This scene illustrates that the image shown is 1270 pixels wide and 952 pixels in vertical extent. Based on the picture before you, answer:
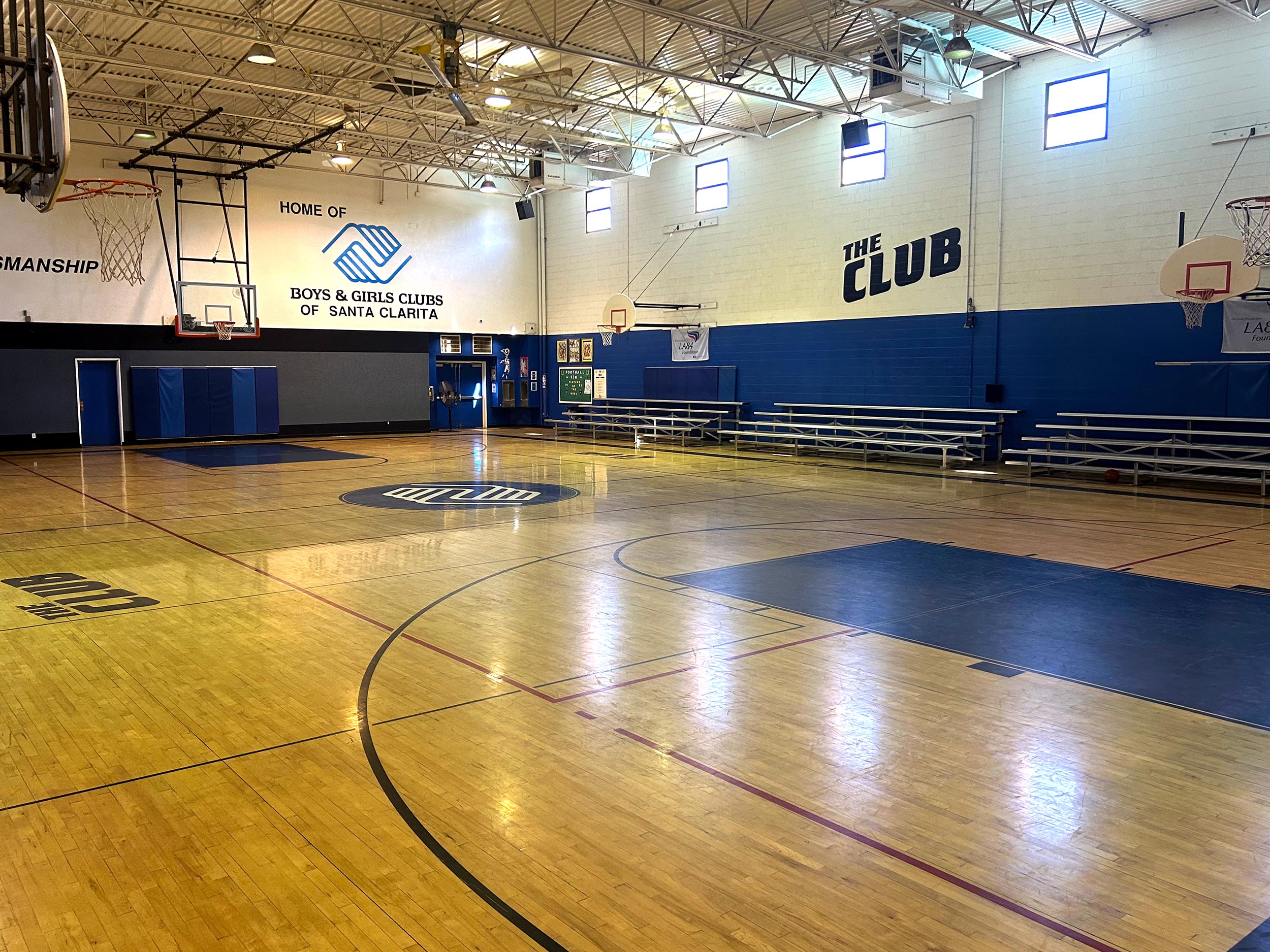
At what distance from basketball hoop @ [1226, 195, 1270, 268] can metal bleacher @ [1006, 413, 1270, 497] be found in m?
1.97

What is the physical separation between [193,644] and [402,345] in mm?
19004

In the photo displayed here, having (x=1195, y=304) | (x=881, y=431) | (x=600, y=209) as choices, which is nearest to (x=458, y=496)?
(x=881, y=431)

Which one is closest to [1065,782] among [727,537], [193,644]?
[193,644]

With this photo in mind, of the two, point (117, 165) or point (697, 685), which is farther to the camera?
point (117, 165)

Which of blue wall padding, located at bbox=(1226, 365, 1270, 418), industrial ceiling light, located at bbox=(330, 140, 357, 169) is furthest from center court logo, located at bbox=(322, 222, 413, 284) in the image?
blue wall padding, located at bbox=(1226, 365, 1270, 418)

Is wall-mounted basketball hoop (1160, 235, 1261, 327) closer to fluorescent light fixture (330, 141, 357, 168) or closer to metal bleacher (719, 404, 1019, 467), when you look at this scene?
metal bleacher (719, 404, 1019, 467)

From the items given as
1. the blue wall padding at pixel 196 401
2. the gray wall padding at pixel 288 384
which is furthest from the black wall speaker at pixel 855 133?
the blue wall padding at pixel 196 401

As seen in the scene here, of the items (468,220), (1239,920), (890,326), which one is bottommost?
(1239,920)

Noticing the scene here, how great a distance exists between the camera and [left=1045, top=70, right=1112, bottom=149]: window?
13.7 metres

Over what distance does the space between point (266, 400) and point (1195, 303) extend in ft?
59.6

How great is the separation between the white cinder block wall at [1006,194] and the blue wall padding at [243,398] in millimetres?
9143

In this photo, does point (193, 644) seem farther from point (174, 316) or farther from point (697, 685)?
point (174, 316)

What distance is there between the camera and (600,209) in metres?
23.3

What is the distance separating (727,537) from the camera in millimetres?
8961
